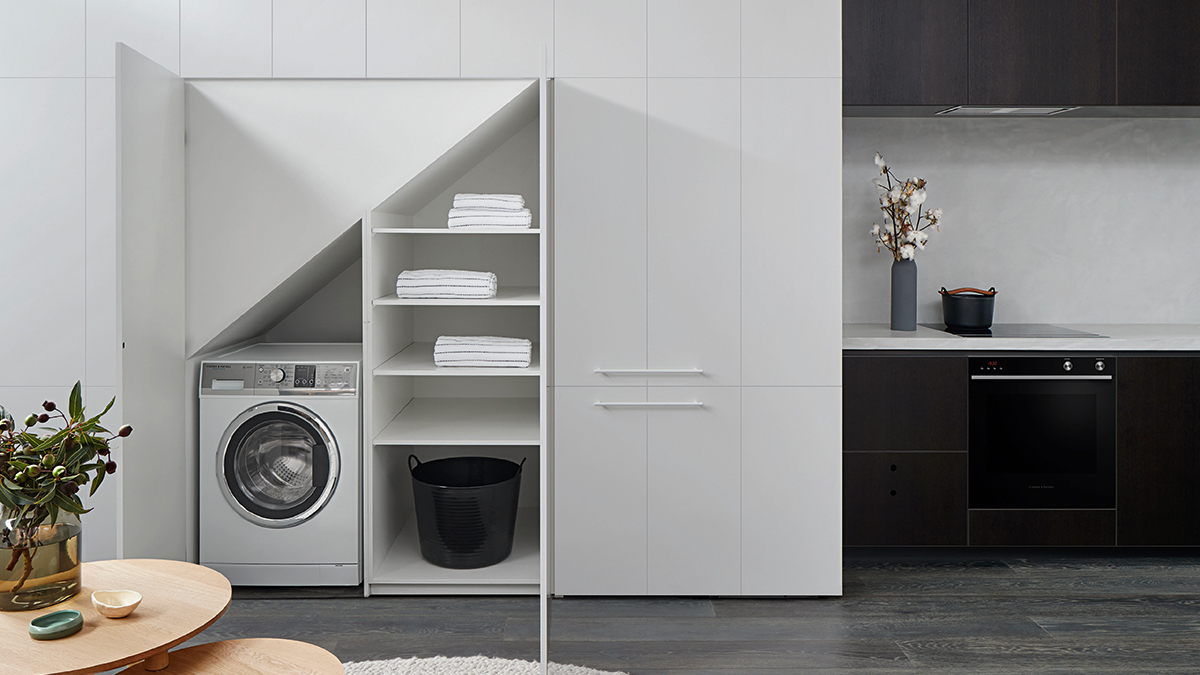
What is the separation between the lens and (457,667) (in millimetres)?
2406

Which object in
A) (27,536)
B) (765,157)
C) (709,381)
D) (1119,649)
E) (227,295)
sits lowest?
(1119,649)

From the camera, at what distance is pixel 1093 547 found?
329 centimetres

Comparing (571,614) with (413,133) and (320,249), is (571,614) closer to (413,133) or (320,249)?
(320,249)

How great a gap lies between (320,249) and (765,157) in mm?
1560

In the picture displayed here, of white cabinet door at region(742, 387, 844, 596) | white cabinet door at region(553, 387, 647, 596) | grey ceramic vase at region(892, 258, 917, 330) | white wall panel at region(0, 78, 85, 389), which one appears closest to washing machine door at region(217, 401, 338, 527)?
white wall panel at region(0, 78, 85, 389)

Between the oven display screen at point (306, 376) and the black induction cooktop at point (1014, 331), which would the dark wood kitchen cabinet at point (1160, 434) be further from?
the oven display screen at point (306, 376)

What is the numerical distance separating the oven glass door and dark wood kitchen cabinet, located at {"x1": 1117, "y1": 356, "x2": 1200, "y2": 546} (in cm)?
6

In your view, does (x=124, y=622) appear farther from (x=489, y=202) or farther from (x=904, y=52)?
(x=904, y=52)

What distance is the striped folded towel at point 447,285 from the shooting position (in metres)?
2.99

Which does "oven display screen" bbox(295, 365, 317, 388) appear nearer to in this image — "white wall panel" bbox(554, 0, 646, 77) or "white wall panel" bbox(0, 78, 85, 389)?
"white wall panel" bbox(0, 78, 85, 389)

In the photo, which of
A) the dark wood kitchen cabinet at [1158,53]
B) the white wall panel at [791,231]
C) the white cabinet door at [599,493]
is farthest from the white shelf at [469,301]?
the dark wood kitchen cabinet at [1158,53]

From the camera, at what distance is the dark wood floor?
8.18 feet

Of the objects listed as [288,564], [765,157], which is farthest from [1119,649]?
[288,564]

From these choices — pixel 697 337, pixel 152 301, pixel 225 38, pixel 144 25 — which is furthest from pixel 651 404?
pixel 144 25
